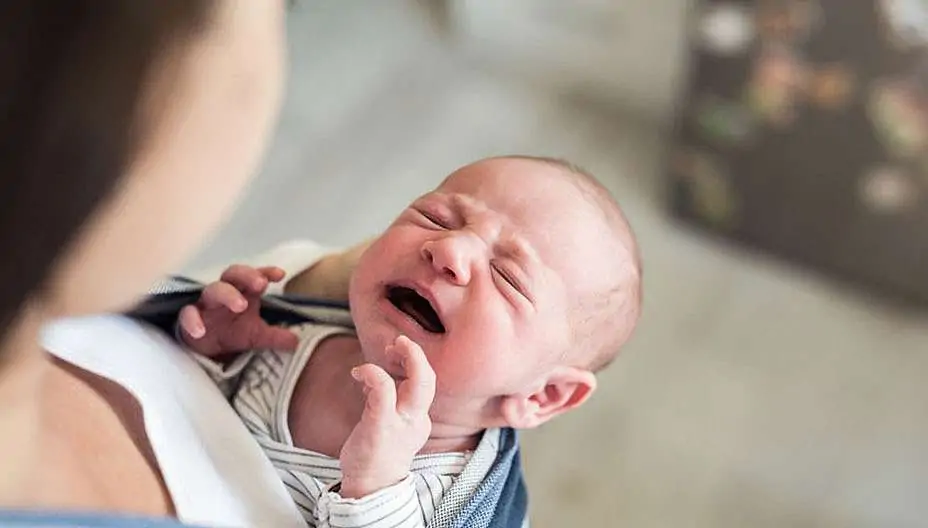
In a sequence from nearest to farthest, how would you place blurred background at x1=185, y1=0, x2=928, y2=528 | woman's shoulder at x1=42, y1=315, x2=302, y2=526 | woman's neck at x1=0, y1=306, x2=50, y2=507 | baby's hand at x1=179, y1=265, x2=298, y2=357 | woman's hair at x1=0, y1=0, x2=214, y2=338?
woman's hair at x1=0, y1=0, x2=214, y2=338
woman's neck at x1=0, y1=306, x2=50, y2=507
woman's shoulder at x1=42, y1=315, x2=302, y2=526
baby's hand at x1=179, y1=265, x2=298, y2=357
blurred background at x1=185, y1=0, x2=928, y2=528

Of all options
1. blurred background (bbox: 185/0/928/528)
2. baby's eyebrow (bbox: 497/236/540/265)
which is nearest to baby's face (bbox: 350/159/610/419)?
baby's eyebrow (bbox: 497/236/540/265)

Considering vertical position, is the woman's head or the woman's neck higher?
the woman's head

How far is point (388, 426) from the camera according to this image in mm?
626

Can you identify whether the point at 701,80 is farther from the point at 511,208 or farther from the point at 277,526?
the point at 277,526

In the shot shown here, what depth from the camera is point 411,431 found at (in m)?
0.64

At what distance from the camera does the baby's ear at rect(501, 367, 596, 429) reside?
759 millimetres

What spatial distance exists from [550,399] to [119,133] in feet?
1.59

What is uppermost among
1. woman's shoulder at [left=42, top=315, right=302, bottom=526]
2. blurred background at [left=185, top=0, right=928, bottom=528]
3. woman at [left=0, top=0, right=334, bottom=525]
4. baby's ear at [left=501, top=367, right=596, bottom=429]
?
woman at [left=0, top=0, right=334, bottom=525]

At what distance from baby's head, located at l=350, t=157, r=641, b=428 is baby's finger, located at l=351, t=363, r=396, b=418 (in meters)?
0.05

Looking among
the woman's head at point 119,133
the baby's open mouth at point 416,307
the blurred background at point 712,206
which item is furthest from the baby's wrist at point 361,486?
the blurred background at point 712,206

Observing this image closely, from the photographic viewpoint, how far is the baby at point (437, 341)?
0.65 meters

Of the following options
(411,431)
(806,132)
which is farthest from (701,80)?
(411,431)

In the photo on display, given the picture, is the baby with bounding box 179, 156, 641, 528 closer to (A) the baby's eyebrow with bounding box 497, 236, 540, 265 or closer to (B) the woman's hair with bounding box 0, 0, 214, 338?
(A) the baby's eyebrow with bounding box 497, 236, 540, 265

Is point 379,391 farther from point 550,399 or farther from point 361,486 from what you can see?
point 550,399
